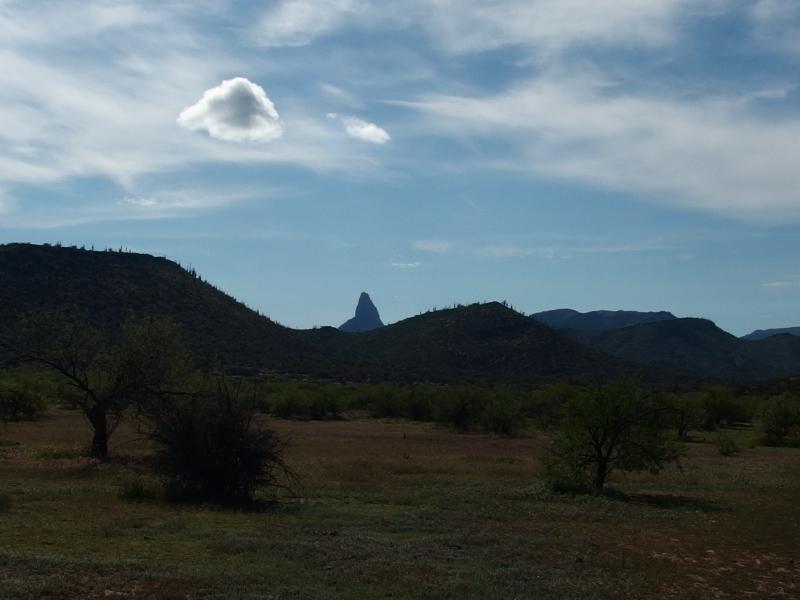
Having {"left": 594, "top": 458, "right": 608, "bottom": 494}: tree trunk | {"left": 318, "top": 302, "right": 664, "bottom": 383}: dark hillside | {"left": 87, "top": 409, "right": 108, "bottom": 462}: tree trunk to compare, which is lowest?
{"left": 594, "top": 458, "right": 608, "bottom": 494}: tree trunk

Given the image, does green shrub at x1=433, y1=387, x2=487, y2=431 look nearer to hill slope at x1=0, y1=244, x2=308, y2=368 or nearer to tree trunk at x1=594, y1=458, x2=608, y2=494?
hill slope at x1=0, y1=244, x2=308, y2=368

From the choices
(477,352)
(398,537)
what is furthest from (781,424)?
(477,352)

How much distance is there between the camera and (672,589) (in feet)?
46.7

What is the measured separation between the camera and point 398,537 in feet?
58.6

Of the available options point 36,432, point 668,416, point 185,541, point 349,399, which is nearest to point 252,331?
point 349,399

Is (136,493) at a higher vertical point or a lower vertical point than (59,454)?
lower

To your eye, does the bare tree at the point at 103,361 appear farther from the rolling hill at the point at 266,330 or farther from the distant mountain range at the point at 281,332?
the rolling hill at the point at 266,330

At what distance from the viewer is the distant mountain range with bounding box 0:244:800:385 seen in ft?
299

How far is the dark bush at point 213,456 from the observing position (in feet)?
73.4

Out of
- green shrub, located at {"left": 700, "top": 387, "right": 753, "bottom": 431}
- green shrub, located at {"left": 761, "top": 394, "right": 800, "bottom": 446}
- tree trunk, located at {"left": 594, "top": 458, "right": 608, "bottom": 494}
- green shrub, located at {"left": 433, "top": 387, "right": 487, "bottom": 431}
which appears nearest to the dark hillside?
green shrub, located at {"left": 700, "top": 387, "right": 753, "bottom": 431}

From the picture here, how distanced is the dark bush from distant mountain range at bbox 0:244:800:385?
53.5m

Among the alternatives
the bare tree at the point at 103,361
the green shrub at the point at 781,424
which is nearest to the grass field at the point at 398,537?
the bare tree at the point at 103,361

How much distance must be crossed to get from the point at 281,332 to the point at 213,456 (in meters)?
99.6

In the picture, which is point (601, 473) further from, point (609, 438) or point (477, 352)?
point (477, 352)
